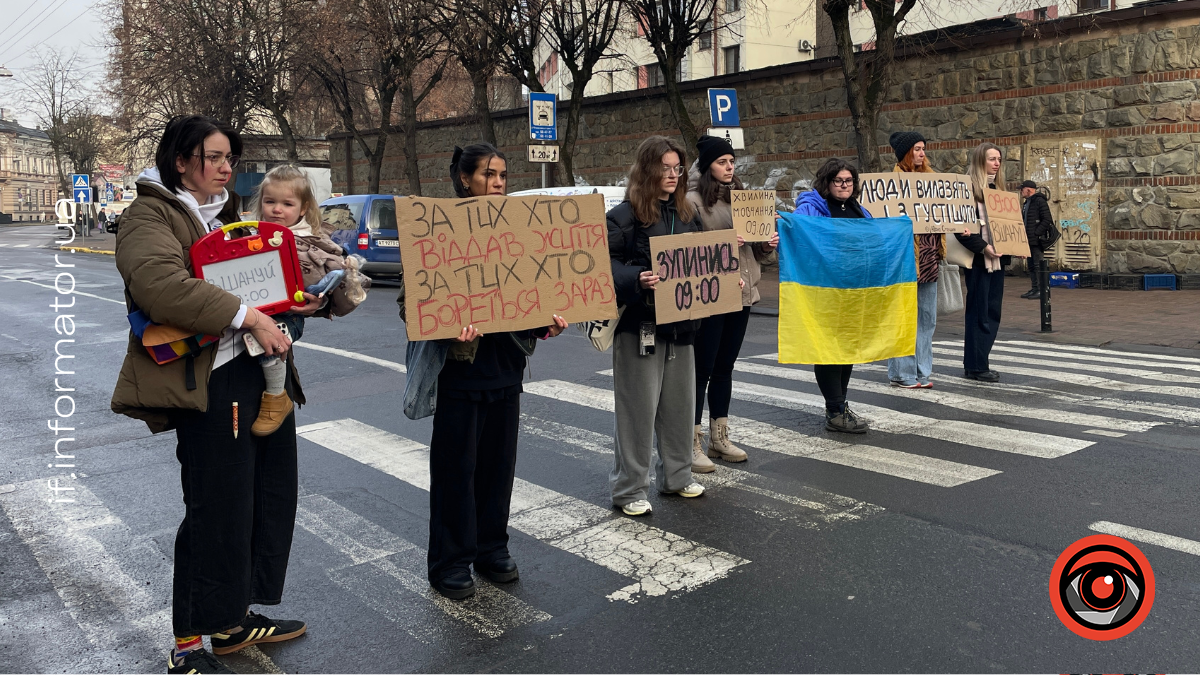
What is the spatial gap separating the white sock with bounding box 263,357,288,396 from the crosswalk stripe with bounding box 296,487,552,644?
1.07 m

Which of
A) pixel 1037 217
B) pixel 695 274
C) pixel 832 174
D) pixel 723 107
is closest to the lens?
pixel 695 274

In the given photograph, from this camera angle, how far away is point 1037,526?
4.93 m

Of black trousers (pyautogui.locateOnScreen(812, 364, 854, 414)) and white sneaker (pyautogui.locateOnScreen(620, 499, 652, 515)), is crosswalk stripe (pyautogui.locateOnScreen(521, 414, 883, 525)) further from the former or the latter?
black trousers (pyautogui.locateOnScreen(812, 364, 854, 414))

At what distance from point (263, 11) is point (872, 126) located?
24159 millimetres

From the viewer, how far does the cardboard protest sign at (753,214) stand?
6016 mm

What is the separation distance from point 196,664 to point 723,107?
43.5 feet

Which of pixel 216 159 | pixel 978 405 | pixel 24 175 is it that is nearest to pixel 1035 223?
pixel 978 405

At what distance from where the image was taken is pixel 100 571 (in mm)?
4578

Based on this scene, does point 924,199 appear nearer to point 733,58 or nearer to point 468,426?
point 468,426

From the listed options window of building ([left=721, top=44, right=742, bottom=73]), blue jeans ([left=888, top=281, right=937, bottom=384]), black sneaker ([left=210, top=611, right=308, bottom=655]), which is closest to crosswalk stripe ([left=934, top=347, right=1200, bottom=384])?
blue jeans ([left=888, top=281, right=937, bottom=384])

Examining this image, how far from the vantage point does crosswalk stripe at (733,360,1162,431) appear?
285 inches

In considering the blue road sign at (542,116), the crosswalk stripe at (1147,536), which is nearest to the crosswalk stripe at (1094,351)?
the crosswalk stripe at (1147,536)

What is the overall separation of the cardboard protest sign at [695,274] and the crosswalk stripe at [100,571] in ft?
8.62

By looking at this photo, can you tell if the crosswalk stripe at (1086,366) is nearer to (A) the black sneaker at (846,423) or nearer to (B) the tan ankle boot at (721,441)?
(A) the black sneaker at (846,423)
